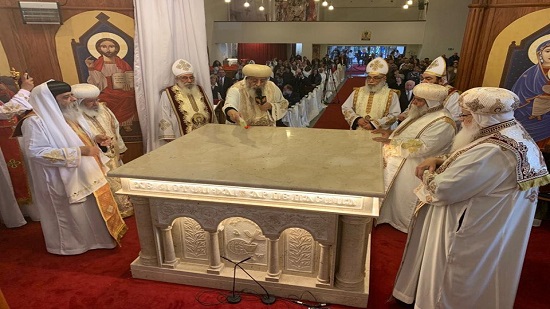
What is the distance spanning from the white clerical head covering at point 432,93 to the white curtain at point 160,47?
2.79m

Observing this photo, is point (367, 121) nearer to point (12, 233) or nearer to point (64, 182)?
point (64, 182)

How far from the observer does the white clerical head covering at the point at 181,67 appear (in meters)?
4.35

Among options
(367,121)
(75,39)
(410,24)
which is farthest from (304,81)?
(410,24)

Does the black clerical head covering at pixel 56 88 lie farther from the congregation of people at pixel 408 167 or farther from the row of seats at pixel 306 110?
the row of seats at pixel 306 110

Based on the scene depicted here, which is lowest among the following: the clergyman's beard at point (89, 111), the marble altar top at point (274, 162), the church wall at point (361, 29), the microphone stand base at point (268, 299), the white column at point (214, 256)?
the microphone stand base at point (268, 299)

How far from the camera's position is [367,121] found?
430cm

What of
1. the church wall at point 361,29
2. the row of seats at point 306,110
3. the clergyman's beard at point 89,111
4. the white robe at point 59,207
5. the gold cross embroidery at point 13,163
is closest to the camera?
the white robe at point 59,207

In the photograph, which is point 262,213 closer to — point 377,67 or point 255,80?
point 255,80

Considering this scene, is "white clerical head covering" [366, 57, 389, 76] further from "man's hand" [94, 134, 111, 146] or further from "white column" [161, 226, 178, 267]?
"man's hand" [94, 134, 111, 146]

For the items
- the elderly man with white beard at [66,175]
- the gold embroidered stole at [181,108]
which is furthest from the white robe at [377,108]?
the elderly man with white beard at [66,175]

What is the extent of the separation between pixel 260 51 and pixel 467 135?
16308 mm

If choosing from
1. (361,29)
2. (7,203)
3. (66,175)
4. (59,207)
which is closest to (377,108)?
(66,175)

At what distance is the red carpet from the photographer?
2.73m

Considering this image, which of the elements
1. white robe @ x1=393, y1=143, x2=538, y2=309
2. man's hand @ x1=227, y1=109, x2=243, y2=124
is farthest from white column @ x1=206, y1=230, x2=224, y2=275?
white robe @ x1=393, y1=143, x2=538, y2=309
